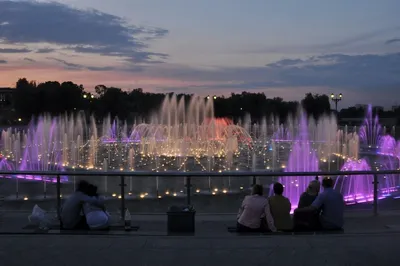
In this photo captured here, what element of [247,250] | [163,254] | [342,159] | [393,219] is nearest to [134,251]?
[163,254]

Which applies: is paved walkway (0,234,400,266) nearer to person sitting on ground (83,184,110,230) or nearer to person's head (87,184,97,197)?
person sitting on ground (83,184,110,230)

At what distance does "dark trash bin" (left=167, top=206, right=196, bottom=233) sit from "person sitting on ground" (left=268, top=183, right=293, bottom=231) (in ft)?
4.46

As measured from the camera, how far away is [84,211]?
838cm

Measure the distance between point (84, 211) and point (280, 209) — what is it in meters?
3.32

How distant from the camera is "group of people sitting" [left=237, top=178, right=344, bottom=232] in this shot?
8156 mm

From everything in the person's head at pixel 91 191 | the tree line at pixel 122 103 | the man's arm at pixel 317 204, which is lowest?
the man's arm at pixel 317 204

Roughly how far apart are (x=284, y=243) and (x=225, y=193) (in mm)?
9150

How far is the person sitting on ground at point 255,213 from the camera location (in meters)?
8.09

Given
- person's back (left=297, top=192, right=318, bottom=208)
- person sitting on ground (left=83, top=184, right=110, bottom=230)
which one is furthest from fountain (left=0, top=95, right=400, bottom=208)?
person sitting on ground (left=83, top=184, right=110, bottom=230)

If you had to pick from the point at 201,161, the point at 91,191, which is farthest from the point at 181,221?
the point at 201,161

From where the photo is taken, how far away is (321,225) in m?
8.51

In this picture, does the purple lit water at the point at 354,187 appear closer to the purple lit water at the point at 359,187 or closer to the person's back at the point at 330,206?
the purple lit water at the point at 359,187

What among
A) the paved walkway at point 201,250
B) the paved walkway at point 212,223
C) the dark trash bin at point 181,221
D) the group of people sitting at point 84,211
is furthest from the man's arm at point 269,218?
the group of people sitting at point 84,211

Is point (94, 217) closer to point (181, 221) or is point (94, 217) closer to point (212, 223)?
point (181, 221)
